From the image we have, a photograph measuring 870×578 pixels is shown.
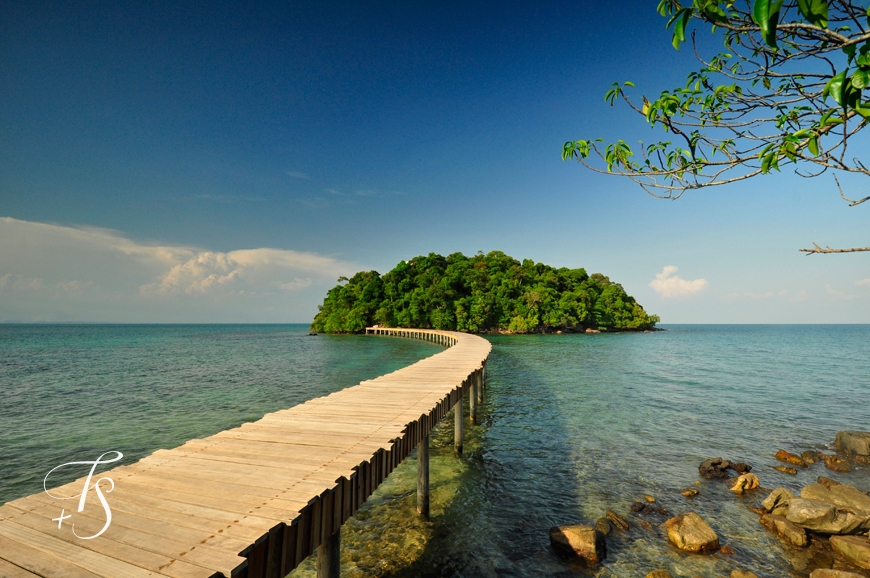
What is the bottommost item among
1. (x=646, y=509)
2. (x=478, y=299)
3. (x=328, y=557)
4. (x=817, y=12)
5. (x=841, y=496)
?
(x=646, y=509)

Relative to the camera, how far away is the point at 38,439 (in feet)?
37.2

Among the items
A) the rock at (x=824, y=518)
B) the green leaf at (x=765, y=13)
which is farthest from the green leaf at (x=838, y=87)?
the rock at (x=824, y=518)

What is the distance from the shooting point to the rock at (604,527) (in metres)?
6.21

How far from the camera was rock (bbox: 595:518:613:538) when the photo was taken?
621cm

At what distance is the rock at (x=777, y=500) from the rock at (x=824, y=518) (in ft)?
1.85

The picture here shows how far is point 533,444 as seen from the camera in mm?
10461

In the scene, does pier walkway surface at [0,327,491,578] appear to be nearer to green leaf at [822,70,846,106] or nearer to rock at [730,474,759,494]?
green leaf at [822,70,846,106]

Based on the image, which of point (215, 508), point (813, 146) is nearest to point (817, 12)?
point (813, 146)

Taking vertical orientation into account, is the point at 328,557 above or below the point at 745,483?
above

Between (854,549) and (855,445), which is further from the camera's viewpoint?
(855,445)

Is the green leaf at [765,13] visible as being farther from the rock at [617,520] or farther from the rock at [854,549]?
the rock at [854,549]

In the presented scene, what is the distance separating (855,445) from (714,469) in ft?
16.1

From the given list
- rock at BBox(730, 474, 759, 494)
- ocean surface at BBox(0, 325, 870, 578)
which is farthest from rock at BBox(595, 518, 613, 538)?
rock at BBox(730, 474, 759, 494)

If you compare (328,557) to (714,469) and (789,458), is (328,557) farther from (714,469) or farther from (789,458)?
(789,458)
